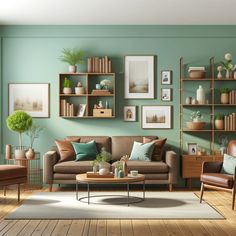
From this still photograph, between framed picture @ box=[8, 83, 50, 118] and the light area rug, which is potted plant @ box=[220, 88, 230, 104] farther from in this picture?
framed picture @ box=[8, 83, 50, 118]

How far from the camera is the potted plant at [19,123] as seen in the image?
846 cm

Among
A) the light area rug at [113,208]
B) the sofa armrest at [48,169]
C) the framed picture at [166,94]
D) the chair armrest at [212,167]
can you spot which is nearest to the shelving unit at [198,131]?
the framed picture at [166,94]

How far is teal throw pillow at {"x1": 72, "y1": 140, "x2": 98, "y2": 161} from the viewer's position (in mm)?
8391

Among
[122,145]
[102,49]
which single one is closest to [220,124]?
[122,145]

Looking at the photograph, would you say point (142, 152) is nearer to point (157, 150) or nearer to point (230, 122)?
point (157, 150)

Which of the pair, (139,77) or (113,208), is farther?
(139,77)

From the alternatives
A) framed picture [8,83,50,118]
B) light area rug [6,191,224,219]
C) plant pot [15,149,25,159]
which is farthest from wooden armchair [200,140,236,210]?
framed picture [8,83,50,118]

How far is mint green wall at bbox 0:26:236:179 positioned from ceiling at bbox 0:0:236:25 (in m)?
0.18

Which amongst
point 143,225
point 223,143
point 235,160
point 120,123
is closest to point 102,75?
point 120,123

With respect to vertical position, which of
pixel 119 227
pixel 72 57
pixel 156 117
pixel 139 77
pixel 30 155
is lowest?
pixel 119 227

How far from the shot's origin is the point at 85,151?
8.43 m

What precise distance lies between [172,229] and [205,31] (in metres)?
4.81

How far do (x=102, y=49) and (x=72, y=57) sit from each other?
642 mm

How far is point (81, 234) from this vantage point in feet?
16.8
